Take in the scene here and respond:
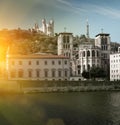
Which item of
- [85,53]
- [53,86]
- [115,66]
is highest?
[85,53]

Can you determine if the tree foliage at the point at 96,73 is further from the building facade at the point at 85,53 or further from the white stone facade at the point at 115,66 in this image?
the building facade at the point at 85,53

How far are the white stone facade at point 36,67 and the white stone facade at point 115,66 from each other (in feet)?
147

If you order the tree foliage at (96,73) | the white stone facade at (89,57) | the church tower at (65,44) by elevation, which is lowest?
the tree foliage at (96,73)

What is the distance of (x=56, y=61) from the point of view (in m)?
102

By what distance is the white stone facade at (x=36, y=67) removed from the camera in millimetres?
99312

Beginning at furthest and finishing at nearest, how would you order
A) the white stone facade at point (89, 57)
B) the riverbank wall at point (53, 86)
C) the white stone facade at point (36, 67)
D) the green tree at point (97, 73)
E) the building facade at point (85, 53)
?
1. the building facade at point (85, 53)
2. the white stone facade at point (89, 57)
3. the green tree at point (97, 73)
4. the white stone facade at point (36, 67)
5. the riverbank wall at point (53, 86)

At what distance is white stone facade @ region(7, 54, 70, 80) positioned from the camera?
99.3m

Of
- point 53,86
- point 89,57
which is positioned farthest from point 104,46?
point 53,86

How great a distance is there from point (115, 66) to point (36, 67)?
53.6m

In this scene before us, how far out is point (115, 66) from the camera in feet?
469

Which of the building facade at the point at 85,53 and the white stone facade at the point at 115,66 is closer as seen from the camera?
the white stone facade at the point at 115,66

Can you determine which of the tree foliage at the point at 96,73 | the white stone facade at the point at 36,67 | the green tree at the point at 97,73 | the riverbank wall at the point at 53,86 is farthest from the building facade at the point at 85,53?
the riverbank wall at the point at 53,86

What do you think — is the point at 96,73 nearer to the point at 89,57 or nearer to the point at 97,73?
the point at 97,73

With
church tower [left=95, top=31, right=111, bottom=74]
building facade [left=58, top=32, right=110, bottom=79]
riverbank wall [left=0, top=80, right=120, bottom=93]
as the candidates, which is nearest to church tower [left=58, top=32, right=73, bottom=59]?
building facade [left=58, top=32, right=110, bottom=79]
